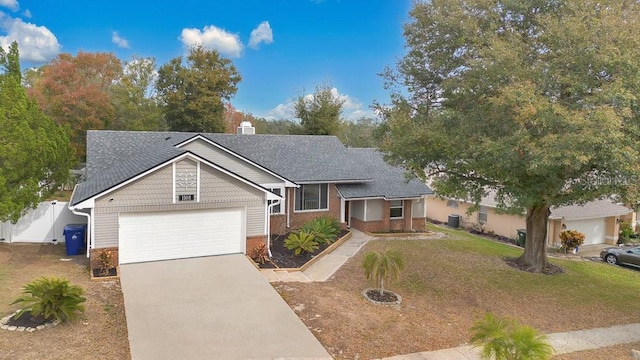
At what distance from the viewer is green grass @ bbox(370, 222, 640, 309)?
42.4 feet

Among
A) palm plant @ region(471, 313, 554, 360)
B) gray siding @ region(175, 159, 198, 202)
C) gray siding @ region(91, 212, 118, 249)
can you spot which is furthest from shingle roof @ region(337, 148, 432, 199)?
palm plant @ region(471, 313, 554, 360)

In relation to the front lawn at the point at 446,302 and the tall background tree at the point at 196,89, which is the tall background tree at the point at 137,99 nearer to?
the tall background tree at the point at 196,89

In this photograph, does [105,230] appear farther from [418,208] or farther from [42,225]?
[418,208]

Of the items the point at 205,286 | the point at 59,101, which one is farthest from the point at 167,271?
the point at 59,101

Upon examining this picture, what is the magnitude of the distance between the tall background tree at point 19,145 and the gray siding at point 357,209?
1452 centimetres

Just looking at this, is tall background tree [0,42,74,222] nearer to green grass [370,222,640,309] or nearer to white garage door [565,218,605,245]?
green grass [370,222,640,309]

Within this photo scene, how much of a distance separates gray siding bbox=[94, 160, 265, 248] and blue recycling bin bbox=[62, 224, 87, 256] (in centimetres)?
271

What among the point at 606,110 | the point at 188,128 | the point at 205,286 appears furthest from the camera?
the point at 188,128

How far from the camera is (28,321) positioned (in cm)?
843

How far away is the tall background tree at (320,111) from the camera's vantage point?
4197 centimetres

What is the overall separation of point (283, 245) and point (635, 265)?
20222mm

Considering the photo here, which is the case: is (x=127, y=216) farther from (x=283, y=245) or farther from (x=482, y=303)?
(x=482, y=303)

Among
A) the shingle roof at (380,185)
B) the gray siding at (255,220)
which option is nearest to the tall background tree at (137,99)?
the shingle roof at (380,185)

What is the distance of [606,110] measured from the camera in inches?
352
